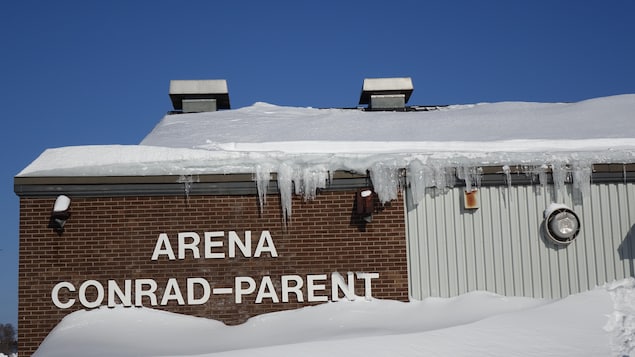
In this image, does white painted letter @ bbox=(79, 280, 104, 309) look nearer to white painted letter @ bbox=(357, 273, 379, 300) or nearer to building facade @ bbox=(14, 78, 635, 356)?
building facade @ bbox=(14, 78, 635, 356)

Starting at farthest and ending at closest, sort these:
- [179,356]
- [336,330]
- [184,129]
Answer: [184,129], [336,330], [179,356]

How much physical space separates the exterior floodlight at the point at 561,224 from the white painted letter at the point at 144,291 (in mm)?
5524

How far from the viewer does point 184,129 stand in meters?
14.1

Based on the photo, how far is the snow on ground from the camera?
336 inches

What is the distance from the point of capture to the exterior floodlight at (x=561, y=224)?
10.4 metres

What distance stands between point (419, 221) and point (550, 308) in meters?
2.11

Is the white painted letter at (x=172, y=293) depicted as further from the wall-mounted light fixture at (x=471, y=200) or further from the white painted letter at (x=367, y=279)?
the wall-mounted light fixture at (x=471, y=200)

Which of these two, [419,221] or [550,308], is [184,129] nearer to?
[419,221]

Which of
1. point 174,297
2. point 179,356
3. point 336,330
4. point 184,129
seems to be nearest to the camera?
point 179,356

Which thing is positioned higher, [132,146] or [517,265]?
[132,146]

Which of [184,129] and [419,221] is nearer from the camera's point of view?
[419,221]

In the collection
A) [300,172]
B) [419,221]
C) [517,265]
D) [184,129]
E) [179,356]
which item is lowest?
[179,356]

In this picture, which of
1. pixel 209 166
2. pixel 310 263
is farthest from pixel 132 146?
pixel 310 263

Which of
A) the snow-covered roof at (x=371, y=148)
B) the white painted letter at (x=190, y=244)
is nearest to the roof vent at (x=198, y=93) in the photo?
the snow-covered roof at (x=371, y=148)
